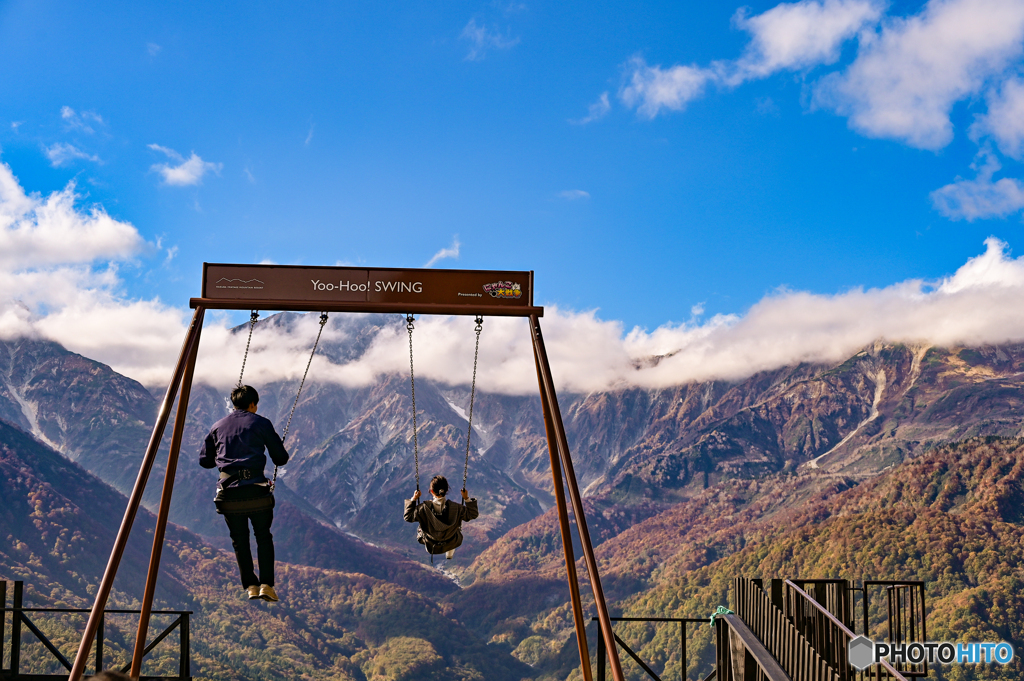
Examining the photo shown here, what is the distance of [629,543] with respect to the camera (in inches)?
7269

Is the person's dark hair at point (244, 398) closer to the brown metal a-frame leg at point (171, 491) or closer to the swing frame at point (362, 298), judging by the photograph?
the brown metal a-frame leg at point (171, 491)

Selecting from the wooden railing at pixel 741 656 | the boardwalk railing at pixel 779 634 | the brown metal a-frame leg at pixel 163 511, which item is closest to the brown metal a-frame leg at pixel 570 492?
the wooden railing at pixel 741 656

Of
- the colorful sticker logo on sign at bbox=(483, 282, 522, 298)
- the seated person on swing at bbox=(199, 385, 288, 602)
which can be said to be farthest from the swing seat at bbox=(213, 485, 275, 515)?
the colorful sticker logo on sign at bbox=(483, 282, 522, 298)

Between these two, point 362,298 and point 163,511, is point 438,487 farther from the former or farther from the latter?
point 163,511

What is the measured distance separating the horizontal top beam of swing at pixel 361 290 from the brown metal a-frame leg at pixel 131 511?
0.40 m

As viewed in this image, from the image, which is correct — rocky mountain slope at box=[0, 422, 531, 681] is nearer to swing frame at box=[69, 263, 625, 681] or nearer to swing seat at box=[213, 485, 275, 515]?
swing frame at box=[69, 263, 625, 681]

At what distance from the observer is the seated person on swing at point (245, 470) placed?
7.96 metres

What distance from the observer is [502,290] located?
30.1ft

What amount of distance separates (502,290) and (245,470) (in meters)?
3.13

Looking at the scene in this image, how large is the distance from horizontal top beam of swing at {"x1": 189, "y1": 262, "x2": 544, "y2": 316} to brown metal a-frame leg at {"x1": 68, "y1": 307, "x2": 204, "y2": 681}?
0.40 m

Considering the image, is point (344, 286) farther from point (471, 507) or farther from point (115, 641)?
point (115, 641)

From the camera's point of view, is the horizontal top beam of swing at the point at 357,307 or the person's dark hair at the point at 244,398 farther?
the horizontal top beam of swing at the point at 357,307

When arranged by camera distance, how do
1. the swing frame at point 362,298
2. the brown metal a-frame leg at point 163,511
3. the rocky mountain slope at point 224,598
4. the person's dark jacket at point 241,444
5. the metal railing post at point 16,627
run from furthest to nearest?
the rocky mountain slope at point 224,598, the metal railing post at point 16,627, the swing frame at point 362,298, the brown metal a-frame leg at point 163,511, the person's dark jacket at point 241,444

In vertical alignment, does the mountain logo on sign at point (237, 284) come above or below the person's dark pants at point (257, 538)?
above
